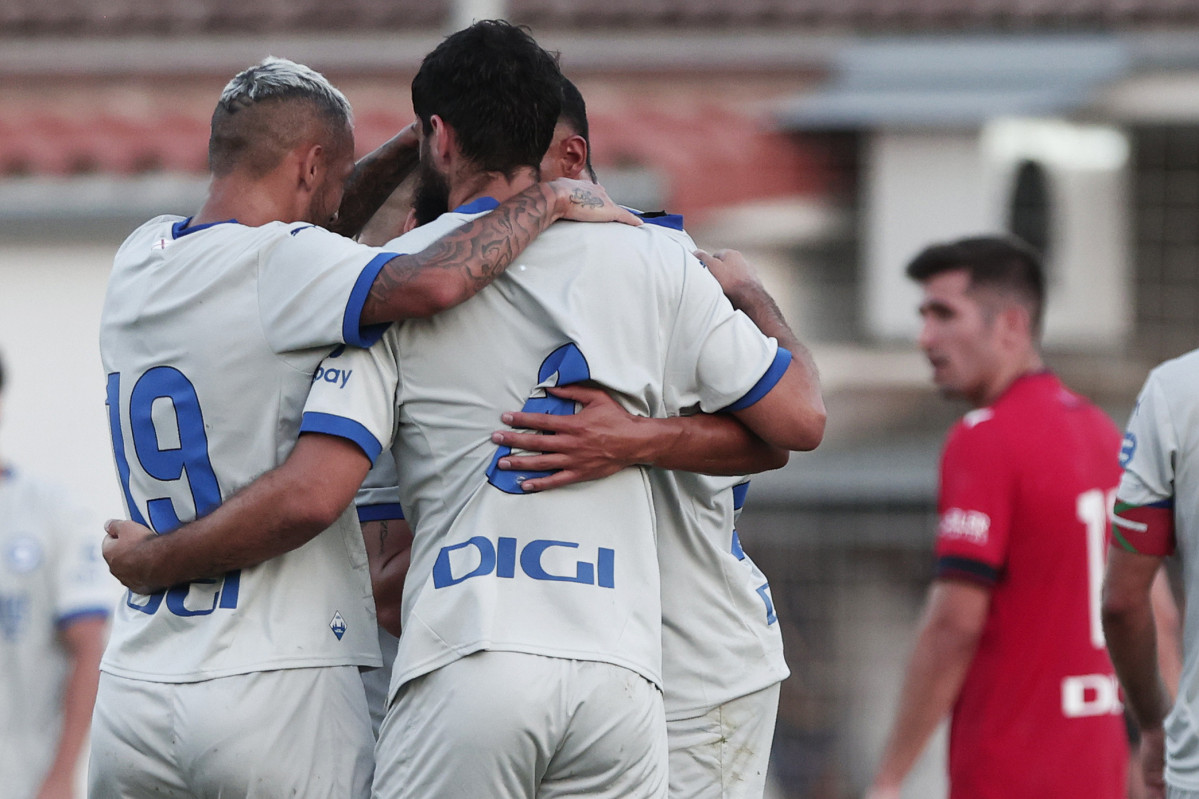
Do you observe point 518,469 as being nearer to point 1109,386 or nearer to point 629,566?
point 629,566

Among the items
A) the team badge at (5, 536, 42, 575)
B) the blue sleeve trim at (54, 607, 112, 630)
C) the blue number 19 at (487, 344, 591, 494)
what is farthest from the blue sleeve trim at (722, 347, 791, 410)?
the team badge at (5, 536, 42, 575)

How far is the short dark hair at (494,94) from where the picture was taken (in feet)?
9.10

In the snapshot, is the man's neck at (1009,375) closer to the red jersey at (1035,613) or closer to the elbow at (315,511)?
the red jersey at (1035,613)

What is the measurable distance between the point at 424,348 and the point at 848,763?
252 inches

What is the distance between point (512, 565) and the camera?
2.60 meters

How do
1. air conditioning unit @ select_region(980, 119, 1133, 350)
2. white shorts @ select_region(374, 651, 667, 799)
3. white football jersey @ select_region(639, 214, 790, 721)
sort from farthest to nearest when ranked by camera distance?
air conditioning unit @ select_region(980, 119, 1133, 350), white football jersey @ select_region(639, 214, 790, 721), white shorts @ select_region(374, 651, 667, 799)

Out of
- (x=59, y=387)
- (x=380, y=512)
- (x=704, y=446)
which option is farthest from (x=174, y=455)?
(x=59, y=387)

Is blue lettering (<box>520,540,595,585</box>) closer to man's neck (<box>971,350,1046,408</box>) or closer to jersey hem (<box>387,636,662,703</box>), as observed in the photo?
jersey hem (<box>387,636,662,703</box>)

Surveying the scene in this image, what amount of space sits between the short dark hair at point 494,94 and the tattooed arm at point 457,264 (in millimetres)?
130

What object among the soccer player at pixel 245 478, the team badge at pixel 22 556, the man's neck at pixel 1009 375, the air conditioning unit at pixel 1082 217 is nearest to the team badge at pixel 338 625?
the soccer player at pixel 245 478

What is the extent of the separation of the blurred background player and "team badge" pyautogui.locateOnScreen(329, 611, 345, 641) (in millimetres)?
2464

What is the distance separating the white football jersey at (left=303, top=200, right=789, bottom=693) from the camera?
102 inches

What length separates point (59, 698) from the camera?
508cm

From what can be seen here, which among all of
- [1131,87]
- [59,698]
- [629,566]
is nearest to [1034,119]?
[1131,87]
